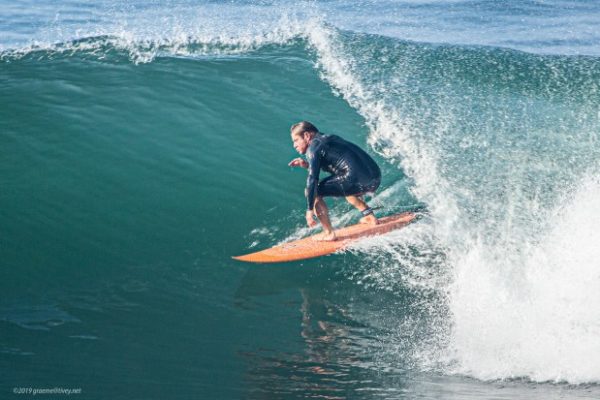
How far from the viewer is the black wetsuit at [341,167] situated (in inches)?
328

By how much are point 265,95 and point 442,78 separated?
3342 millimetres

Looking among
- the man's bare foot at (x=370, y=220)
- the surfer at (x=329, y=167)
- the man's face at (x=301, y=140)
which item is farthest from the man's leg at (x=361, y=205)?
the man's face at (x=301, y=140)

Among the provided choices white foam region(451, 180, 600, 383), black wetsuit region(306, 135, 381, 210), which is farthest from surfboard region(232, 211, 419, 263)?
white foam region(451, 180, 600, 383)

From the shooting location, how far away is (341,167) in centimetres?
842

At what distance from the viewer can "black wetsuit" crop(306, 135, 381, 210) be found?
8.32 m

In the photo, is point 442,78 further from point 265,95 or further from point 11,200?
point 11,200

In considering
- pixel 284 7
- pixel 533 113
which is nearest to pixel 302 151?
pixel 533 113

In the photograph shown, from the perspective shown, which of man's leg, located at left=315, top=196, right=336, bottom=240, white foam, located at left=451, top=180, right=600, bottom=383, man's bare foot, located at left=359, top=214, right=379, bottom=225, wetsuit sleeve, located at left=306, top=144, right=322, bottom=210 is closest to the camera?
white foam, located at left=451, top=180, right=600, bottom=383

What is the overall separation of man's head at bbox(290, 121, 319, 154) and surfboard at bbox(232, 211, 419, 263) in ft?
3.61

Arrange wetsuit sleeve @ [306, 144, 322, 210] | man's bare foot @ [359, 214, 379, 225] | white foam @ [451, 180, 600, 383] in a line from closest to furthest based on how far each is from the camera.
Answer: white foam @ [451, 180, 600, 383], wetsuit sleeve @ [306, 144, 322, 210], man's bare foot @ [359, 214, 379, 225]

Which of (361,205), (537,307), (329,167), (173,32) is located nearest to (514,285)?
(537,307)

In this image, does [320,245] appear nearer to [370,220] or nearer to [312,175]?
[370,220]

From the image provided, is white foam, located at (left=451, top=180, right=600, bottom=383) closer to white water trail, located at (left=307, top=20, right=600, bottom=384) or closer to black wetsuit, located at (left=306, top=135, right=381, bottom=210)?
white water trail, located at (left=307, top=20, right=600, bottom=384)

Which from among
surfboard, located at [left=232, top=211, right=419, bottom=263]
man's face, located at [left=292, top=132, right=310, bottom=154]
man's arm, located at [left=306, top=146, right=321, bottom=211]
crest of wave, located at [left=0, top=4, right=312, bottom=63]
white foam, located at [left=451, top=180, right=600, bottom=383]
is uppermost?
crest of wave, located at [left=0, top=4, right=312, bottom=63]
